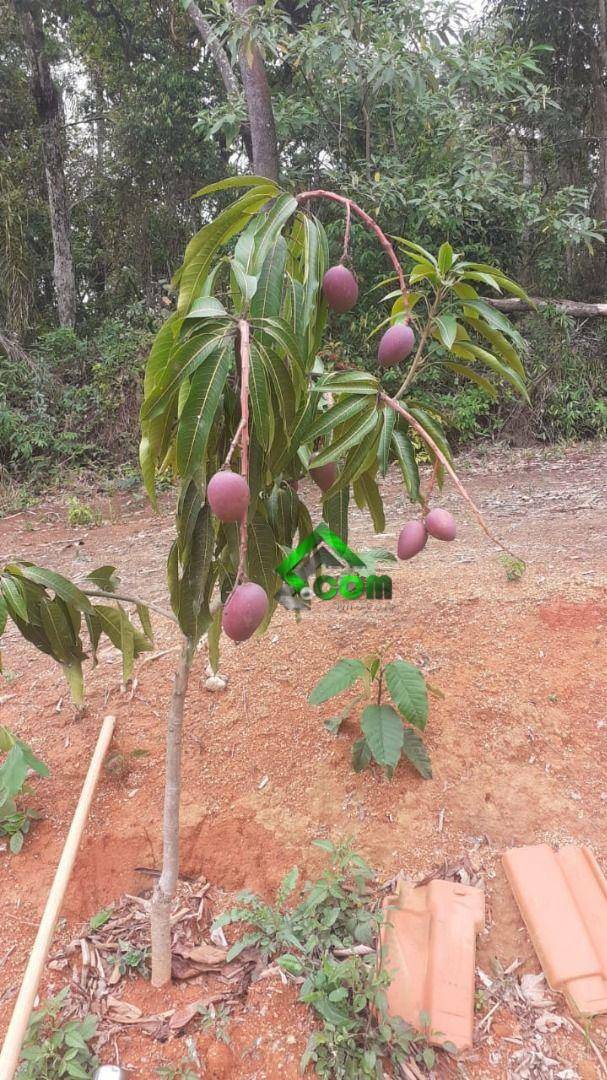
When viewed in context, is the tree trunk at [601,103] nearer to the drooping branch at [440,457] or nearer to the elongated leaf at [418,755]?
the elongated leaf at [418,755]

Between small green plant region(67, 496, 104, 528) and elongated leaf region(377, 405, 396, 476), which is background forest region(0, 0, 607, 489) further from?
elongated leaf region(377, 405, 396, 476)

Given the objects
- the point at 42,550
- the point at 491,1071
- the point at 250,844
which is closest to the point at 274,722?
the point at 250,844

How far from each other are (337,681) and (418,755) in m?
0.27

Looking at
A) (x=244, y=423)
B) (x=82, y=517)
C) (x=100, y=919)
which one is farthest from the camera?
(x=82, y=517)

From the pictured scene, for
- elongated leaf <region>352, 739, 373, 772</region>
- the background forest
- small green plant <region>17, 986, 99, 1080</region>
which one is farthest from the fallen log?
small green plant <region>17, 986, 99, 1080</region>

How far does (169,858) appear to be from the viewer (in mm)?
1238

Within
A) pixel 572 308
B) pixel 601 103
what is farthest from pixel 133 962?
pixel 601 103

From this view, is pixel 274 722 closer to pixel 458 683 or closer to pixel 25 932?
pixel 458 683

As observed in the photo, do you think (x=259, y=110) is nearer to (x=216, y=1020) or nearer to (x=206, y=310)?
(x=206, y=310)

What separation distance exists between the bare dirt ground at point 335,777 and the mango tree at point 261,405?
550 millimetres

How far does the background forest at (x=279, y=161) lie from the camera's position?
457cm

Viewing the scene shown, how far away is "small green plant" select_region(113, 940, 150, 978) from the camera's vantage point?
130 cm

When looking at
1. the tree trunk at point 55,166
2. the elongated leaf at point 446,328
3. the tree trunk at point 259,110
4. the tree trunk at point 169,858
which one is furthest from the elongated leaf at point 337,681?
the tree trunk at point 55,166
